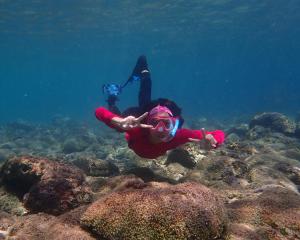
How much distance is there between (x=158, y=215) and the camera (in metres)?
3.87

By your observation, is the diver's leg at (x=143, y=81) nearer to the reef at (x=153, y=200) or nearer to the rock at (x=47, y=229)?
the reef at (x=153, y=200)

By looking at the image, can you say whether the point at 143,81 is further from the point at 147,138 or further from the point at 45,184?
the point at 45,184

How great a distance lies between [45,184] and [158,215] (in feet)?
9.43

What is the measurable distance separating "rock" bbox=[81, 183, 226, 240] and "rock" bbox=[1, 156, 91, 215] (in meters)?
1.77

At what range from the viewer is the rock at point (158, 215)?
3.79m

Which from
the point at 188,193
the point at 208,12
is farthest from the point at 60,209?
the point at 208,12

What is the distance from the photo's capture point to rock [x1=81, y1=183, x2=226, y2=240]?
3.79m

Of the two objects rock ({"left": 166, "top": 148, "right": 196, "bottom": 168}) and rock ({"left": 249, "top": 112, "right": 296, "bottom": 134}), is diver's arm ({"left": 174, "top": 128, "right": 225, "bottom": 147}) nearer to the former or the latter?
rock ({"left": 166, "top": 148, "right": 196, "bottom": 168})

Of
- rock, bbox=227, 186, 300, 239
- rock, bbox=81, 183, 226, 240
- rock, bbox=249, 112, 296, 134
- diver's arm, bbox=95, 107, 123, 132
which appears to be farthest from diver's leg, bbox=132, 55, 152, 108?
rock, bbox=249, 112, 296, 134

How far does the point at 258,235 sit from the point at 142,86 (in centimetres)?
851

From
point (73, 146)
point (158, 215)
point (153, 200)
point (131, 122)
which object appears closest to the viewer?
point (158, 215)

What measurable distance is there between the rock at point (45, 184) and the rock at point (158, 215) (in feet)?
5.82

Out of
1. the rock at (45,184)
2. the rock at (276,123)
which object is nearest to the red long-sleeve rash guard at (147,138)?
the rock at (45,184)

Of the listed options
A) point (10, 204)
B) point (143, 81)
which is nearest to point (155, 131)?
point (10, 204)
